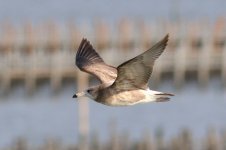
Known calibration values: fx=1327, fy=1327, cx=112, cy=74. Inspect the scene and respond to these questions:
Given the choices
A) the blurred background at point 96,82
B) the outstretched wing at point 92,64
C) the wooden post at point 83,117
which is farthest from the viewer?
the blurred background at point 96,82

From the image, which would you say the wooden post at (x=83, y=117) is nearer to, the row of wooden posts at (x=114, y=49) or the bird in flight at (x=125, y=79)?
the row of wooden posts at (x=114, y=49)

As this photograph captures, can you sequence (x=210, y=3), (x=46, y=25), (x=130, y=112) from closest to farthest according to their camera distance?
(x=46, y=25) → (x=130, y=112) → (x=210, y=3)

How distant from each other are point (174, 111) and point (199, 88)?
18428mm

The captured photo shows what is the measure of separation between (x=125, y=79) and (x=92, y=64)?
2.22 meters

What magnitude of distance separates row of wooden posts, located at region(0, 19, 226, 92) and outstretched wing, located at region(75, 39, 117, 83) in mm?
26865

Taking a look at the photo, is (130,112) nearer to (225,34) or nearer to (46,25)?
(46,25)

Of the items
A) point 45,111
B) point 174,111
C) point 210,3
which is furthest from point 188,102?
point 210,3

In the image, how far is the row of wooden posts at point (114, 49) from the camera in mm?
49906

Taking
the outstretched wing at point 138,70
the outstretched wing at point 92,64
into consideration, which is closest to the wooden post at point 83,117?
the outstretched wing at point 92,64

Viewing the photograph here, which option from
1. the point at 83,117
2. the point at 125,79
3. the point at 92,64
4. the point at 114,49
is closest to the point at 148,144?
the point at 114,49

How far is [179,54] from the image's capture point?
50.4 meters

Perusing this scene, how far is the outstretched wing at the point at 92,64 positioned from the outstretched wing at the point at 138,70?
1.26 m

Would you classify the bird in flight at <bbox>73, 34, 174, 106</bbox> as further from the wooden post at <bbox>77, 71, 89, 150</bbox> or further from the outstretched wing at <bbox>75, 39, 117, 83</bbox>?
the wooden post at <bbox>77, 71, 89, 150</bbox>

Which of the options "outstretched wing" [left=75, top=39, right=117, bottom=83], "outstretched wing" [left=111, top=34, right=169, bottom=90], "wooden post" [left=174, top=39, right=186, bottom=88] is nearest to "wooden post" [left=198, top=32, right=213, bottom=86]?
"wooden post" [left=174, top=39, right=186, bottom=88]
